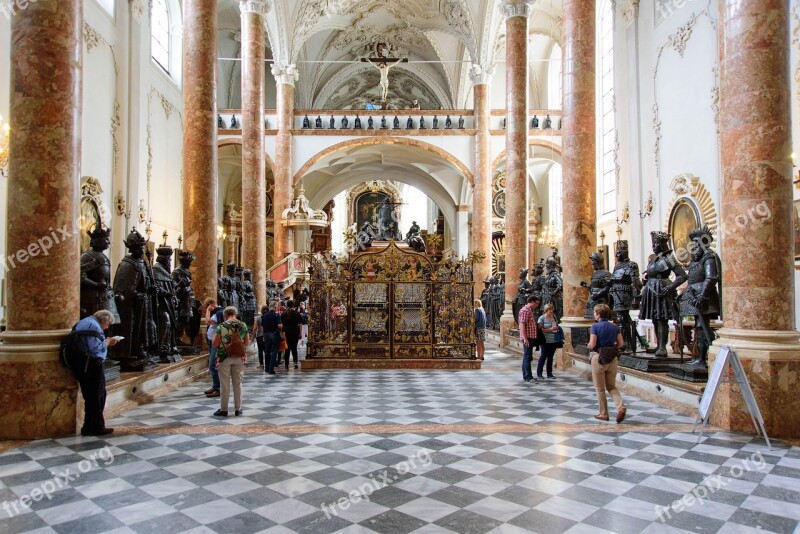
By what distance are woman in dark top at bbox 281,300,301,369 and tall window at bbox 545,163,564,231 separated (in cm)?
1957

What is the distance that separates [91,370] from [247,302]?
27.0 ft

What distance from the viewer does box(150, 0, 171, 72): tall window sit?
773 inches

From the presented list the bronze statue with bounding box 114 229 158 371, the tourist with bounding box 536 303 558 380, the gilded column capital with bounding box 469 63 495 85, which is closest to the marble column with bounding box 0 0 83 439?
the bronze statue with bounding box 114 229 158 371

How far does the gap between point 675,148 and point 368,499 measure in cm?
1489

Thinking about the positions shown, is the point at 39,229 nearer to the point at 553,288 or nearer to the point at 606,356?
the point at 606,356

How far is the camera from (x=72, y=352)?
19.2 feet

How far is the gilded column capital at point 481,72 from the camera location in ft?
80.0

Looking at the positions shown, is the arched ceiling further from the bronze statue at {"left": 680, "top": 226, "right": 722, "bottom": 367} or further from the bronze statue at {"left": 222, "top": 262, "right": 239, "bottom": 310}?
the bronze statue at {"left": 680, "top": 226, "right": 722, "bottom": 367}

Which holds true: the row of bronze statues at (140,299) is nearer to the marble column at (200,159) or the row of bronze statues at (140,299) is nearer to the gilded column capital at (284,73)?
the marble column at (200,159)

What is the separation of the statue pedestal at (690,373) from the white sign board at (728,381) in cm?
148

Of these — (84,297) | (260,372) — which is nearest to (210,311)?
(260,372)

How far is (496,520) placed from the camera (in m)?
3.76

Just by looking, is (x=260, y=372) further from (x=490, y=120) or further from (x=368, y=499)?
(x=490, y=120)

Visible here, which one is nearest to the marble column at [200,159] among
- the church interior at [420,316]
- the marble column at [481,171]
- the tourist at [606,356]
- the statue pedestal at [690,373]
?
the church interior at [420,316]
